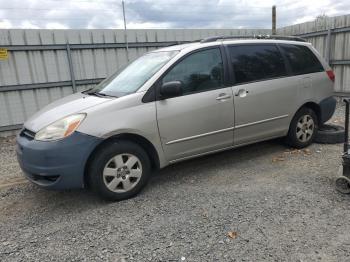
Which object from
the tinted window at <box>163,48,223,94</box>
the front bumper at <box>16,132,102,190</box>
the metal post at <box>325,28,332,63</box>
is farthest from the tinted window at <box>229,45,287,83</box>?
the metal post at <box>325,28,332,63</box>

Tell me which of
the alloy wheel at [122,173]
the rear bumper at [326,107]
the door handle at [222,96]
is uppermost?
the door handle at [222,96]

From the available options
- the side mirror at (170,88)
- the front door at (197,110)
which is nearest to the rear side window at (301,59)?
the front door at (197,110)

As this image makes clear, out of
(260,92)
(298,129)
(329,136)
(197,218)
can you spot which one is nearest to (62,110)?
(197,218)

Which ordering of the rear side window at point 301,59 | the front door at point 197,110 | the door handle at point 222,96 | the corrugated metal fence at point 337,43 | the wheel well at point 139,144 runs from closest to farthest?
the wheel well at point 139,144 < the front door at point 197,110 < the door handle at point 222,96 < the rear side window at point 301,59 < the corrugated metal fence at point 337,43

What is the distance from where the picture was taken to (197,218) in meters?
3.20

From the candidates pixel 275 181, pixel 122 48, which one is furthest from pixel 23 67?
pixel 275 181

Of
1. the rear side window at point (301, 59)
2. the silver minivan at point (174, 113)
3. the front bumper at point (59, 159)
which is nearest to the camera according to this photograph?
the front bumper at point (59, 159)

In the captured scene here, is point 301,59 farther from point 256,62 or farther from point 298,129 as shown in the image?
point 298,129

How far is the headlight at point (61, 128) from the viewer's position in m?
3.34

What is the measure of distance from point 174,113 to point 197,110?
0.33 m

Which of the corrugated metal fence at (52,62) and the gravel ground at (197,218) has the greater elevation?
the corrugated metal fence at (52,62)

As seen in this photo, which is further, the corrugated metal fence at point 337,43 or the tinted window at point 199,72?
the corrugated metal fence at point 337,43

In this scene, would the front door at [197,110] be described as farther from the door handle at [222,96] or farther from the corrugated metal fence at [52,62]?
the corrugated metal fence at [52,62]

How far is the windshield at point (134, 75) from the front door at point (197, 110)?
246mm
